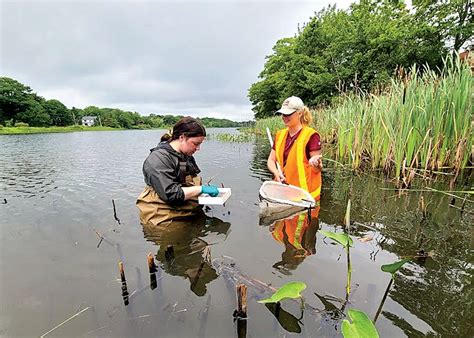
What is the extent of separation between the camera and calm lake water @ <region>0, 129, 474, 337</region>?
205 cm

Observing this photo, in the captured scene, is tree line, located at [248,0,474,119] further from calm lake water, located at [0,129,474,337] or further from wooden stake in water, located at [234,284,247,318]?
wooden stake in water, located at [234,284,247,318]

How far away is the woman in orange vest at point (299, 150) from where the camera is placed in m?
4.26

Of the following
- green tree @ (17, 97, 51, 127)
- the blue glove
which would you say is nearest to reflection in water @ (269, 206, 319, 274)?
the blue glove

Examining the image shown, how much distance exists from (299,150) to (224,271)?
2.38 m

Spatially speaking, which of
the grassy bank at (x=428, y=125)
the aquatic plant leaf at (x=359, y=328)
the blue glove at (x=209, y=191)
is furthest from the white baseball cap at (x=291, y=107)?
the aquatic plant leaf at (x=359, y=328)

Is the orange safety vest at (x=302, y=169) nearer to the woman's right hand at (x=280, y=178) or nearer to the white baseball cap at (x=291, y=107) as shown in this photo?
the woman's right hand at (x=280, y=178)

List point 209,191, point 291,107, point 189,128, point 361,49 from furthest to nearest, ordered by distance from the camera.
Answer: point 361,49 → point 291,107 → point 209,191 → point 189,128

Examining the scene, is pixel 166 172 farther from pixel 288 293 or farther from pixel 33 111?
pixel 33 111

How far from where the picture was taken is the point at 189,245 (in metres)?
3.47

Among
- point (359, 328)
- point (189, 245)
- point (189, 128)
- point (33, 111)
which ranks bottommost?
point (189, 245)

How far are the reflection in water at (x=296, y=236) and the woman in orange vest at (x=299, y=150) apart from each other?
0.51 meters

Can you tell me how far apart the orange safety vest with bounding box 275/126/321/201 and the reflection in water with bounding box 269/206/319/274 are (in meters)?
0.45

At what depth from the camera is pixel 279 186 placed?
4.36m

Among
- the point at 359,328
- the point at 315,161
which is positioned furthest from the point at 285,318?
the point at 315,161
